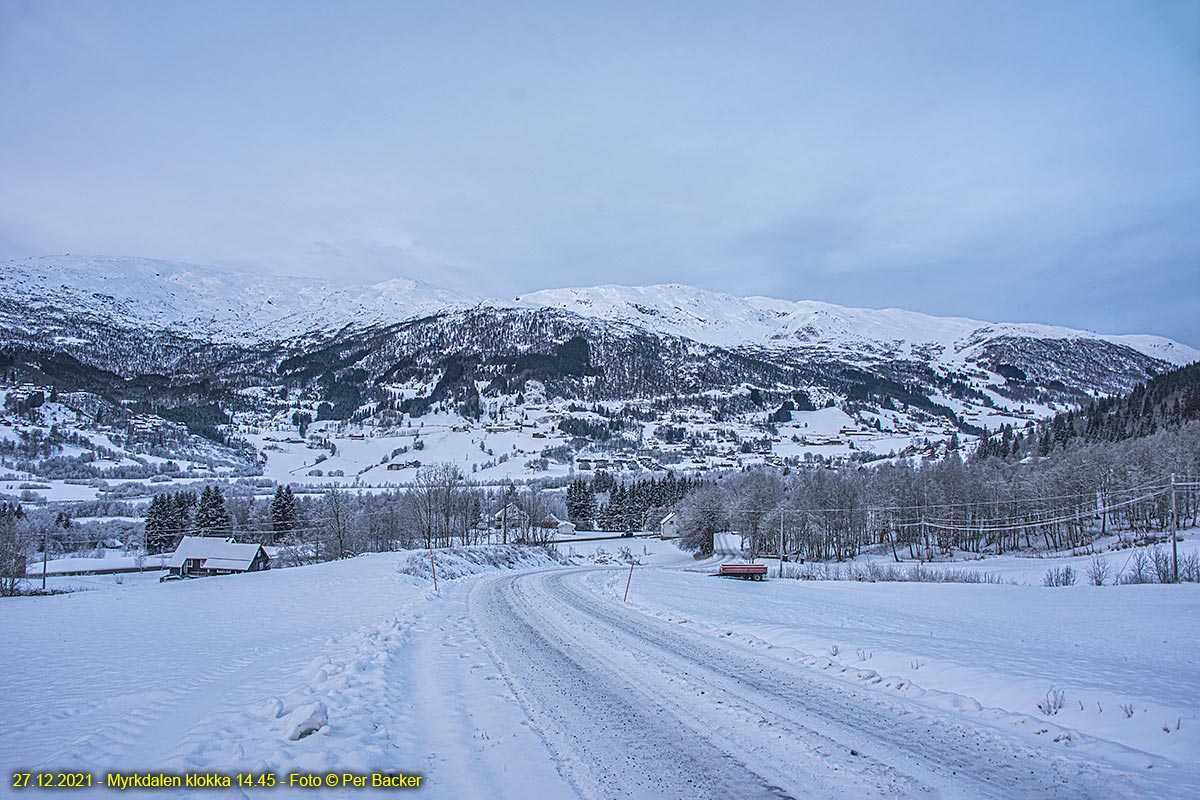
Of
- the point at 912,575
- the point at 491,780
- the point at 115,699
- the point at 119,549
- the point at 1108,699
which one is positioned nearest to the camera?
the point at 491,780

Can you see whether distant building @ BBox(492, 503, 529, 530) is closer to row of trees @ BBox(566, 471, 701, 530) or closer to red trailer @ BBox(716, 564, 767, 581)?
row of trees @ BBox(566, 471, 701, 530)

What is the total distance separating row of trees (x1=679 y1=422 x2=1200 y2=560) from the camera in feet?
228

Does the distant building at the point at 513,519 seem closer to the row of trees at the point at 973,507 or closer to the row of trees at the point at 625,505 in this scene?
the row of trees at the point at 625,505

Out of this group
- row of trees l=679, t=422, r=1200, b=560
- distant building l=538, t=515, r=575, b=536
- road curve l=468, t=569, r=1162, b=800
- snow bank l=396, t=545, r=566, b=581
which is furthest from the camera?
distant building l=538, t=515, r=575, b=536

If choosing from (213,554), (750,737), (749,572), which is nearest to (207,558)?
(213,554)

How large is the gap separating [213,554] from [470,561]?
37637 mm

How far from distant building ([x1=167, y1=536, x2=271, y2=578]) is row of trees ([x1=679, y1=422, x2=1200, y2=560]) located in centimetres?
5655

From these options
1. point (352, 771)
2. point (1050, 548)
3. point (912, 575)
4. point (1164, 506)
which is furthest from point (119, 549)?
point (1164, 506)

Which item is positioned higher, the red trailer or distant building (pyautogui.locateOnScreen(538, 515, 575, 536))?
the red trailer

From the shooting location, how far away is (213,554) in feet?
205

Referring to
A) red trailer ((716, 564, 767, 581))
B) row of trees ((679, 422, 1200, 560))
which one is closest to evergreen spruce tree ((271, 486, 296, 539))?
row of trees ((679, 422, 1200, 560))

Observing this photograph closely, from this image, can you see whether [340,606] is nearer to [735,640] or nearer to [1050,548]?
[735,640]

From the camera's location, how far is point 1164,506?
6850 cm

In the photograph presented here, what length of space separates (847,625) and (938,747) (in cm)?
1028
